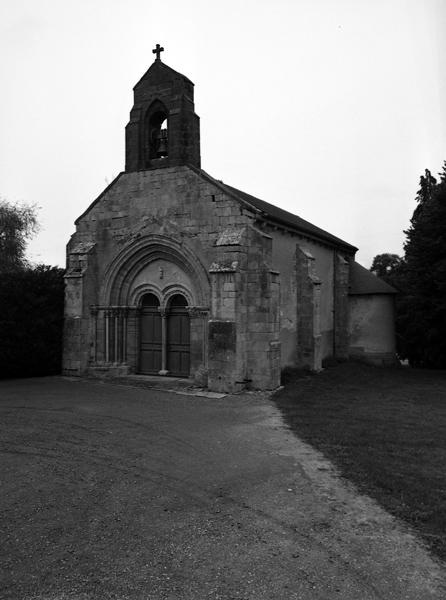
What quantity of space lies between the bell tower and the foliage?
5052mm

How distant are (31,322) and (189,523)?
12.7 meters

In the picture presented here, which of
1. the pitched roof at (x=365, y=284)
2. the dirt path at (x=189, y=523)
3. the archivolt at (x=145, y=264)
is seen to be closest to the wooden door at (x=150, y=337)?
the archivolt at (x=145, y=264)

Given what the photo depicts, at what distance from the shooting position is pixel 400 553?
455 centimetres

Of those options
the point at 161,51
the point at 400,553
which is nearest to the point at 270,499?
the point at 400,553

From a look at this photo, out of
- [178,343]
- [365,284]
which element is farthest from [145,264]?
[365,284]

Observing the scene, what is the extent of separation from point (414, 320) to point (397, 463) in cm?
1661

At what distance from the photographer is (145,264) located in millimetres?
16797

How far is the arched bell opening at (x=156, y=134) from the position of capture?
16.4m

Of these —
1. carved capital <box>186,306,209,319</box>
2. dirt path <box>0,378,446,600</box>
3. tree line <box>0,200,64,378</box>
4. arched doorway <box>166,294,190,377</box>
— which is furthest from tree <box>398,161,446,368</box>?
tree line <box>0,200,64,378</box>

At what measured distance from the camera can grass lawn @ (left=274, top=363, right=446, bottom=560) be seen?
18.8 feet

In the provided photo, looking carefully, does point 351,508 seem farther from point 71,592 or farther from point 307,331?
point 307,331

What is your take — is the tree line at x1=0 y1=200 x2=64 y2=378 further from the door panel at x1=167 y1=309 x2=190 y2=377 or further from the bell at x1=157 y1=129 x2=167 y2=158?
the bell at x1=157 y1=129 x2=167 y2=158

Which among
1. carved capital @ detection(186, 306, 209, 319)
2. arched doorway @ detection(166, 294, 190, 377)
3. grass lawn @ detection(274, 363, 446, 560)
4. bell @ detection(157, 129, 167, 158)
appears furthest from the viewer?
bell @ detection(157, 129, 167, 158)

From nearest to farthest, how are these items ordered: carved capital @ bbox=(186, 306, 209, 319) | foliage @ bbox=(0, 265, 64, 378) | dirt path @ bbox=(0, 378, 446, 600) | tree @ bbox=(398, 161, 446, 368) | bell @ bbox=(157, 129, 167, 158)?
dirt path @ bbox=(0, 378, 446, 600) < carved capital @ bbox=(186, 306, 209, 319) < foliage @ bbox=(0, 265, 64, 378) < bell @ bbox=(157, 129, 167, 158) < tree @ bbox=(398, 161, 446, 368)
